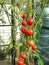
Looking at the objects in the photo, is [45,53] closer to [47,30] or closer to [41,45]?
[41,45]

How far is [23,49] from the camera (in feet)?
2.51

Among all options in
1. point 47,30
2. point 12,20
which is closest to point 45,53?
point 47,30

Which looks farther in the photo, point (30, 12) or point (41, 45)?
point (41, 45)

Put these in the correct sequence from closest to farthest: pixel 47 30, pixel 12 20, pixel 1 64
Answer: pixel 12 20
pixel 47 30
pixel 1 64

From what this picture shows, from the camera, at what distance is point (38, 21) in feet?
2.61

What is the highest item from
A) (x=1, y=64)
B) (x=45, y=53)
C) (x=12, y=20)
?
(x=12, y=20)

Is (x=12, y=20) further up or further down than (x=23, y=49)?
further up

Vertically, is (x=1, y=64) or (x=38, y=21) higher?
(x=38, y=21)

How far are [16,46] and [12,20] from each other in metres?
0.17

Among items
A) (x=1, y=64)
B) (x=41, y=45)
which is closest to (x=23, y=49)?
(x=41, y=45)

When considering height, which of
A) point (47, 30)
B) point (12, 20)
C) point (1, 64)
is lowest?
point (1, 64)

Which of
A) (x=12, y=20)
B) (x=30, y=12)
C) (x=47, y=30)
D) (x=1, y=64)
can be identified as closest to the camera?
(x=30, y=12)

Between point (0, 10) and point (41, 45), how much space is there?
24.4 inches

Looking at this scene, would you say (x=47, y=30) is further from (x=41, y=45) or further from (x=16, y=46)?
(x=16, y=46)
